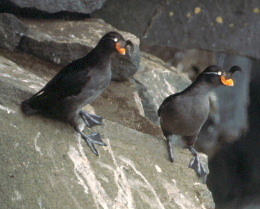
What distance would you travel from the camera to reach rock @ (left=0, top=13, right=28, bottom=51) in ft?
21.3

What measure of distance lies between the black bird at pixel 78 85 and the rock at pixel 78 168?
0.12 meters

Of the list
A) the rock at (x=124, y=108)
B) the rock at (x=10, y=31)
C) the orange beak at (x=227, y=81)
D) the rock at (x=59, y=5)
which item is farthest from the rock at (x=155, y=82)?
the orange beak at (x=227, y=81)

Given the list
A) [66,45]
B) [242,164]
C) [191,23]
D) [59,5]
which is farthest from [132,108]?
[242,164]

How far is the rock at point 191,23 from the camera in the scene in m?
7.99

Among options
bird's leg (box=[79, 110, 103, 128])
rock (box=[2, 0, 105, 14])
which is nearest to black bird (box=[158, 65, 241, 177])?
bird's leg (box=[79, 110, 103, 128])

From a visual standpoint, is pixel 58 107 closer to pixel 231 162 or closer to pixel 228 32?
pixel 228 32

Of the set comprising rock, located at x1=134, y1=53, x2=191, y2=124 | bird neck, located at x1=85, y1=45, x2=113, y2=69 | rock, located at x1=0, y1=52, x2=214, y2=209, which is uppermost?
bird neck, located at x1=85, y1=45, x2=113, y2=69

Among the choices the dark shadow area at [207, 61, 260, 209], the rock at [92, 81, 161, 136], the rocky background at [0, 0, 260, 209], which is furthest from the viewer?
the dark shadow area at [207, 61, 260, 209]

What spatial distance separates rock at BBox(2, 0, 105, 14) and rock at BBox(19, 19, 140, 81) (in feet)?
0.55

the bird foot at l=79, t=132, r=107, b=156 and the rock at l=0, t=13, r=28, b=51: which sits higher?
the rock at l=0, t=13, r=28, b=51

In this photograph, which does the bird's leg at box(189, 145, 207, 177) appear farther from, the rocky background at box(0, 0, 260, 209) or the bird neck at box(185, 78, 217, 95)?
the bird neck at box(185, 78, 217, 95)

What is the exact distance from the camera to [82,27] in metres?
7.02

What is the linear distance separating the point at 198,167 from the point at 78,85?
3.99ft

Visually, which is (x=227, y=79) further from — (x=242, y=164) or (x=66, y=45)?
(x=242, y=164)
